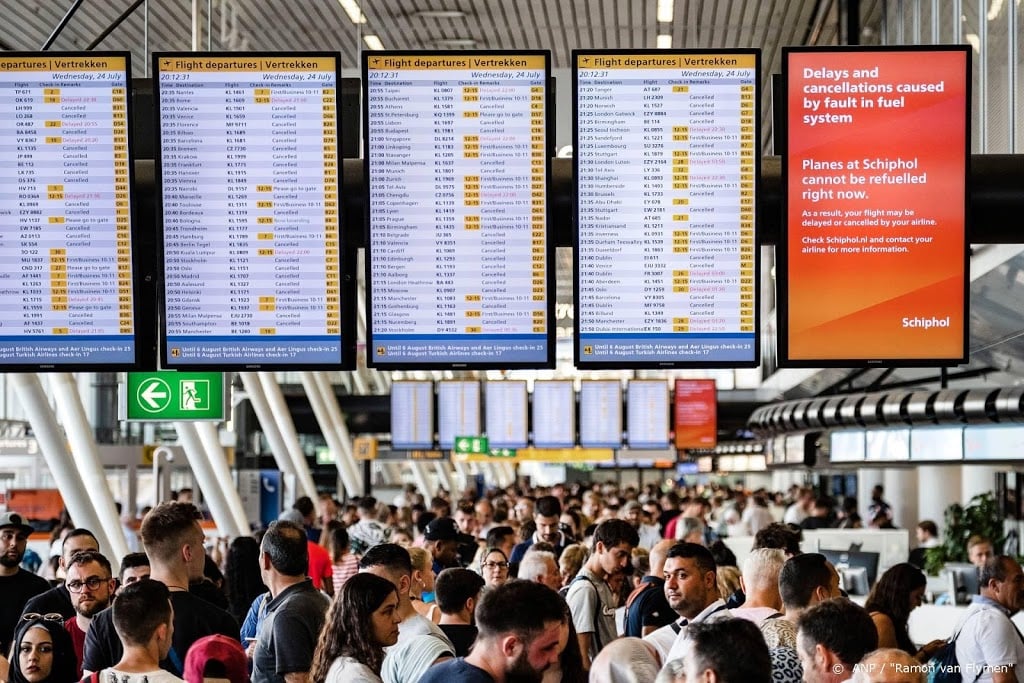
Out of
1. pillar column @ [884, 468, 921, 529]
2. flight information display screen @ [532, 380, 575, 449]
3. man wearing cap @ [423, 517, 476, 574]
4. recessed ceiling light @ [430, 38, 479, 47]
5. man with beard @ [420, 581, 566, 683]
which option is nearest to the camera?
man with beard @ [420, 581, 566, 683]

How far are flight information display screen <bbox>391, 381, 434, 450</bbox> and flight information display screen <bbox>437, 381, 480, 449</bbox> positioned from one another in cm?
25

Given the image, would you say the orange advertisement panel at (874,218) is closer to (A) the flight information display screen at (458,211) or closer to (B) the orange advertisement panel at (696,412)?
(A) the flight information display screen at (458,211)

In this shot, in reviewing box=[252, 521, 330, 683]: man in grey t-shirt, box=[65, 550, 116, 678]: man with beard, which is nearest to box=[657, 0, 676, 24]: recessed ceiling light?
box=[252, 521, 330, 683]: man in grey t-shirt

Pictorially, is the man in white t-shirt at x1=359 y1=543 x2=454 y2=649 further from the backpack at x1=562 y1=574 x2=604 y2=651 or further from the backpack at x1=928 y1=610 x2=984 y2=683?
the backpack at x1=928 y1=610 x2=984 y2=683

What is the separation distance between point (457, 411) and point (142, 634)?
21.3 metres

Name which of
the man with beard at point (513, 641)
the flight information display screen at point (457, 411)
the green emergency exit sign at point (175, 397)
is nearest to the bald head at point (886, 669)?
the man with beard at point (513, 641)

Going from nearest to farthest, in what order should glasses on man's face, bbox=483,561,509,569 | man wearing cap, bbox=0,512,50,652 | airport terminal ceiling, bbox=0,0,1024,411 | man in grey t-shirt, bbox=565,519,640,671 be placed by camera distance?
man in grey t-shirt, bbox=565,519,640,671 < man wearing cap, bbox=0,512,50,652 < glasses on man's face, bbox=483,561,509,569 < airport terminal ceiling, bbox=0,0,1024,411

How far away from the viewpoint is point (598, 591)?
25.0 ft

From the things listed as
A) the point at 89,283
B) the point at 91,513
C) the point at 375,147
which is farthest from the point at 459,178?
the point at 91,513

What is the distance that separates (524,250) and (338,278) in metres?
0.87

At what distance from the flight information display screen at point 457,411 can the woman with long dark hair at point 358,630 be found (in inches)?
842

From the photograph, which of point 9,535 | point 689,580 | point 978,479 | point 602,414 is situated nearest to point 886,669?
point 689,580

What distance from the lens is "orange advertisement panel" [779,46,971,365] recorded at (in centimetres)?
664

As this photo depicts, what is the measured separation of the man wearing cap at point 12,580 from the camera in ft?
24.7
